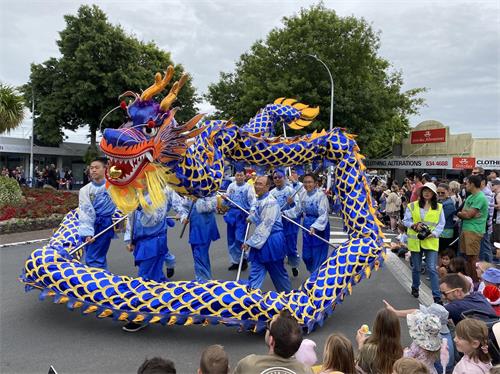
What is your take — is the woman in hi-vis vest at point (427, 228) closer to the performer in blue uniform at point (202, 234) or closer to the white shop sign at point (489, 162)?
the performer in blue uniform at point (202, 234)

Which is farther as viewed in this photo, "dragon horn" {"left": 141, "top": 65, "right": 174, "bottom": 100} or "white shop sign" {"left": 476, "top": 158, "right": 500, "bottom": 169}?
"white shop sign" {"left": 476, "top": 158, "right": 500, "bottom": 169}

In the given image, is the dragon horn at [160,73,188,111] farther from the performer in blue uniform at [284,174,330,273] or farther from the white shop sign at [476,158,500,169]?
the white shop sign at [476,158,500,169]

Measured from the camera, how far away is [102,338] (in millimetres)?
4340

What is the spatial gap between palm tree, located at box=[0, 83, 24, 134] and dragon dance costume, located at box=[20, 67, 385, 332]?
13773 millimetres

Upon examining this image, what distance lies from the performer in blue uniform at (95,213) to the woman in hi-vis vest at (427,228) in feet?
13.2

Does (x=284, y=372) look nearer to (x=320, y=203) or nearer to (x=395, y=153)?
(x=320, y=203)

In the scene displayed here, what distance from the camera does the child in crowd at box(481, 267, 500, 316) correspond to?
12.5 feet

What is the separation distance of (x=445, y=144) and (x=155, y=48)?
2001 centimetres

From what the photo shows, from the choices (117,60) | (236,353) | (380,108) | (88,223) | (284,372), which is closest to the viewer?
(284,372)

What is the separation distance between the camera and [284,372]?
220 centimetres

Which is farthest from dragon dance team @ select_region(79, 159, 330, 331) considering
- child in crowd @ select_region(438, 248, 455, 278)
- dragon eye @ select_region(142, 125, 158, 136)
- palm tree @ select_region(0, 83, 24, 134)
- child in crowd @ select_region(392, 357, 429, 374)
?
palm tree @ select_region(0, 83, 24, 134)

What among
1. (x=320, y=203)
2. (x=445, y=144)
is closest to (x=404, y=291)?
(x=320, y=203)

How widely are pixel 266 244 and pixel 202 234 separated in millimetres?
1249

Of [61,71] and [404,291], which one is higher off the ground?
[61,71]
